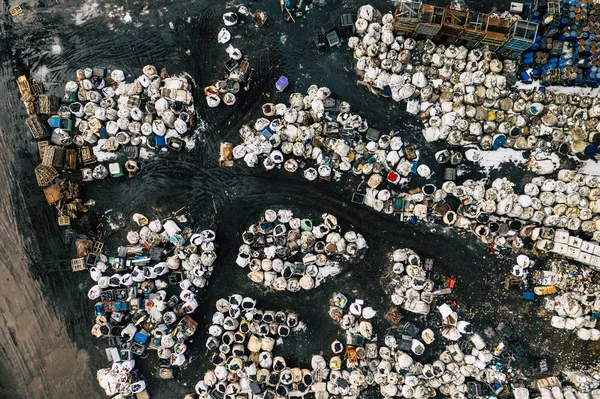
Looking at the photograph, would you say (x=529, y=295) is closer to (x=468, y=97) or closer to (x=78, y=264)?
(x=468, y=97)

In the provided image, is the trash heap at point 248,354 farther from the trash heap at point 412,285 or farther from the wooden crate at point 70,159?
the wooden crate at point 70,159

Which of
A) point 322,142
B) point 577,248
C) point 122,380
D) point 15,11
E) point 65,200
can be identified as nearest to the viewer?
point 577,248

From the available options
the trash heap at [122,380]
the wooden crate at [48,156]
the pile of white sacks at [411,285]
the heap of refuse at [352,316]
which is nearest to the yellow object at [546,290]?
the pile of white sacks at [411,285]

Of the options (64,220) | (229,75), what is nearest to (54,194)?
(64,220)

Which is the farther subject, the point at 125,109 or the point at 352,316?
the point at 125,109

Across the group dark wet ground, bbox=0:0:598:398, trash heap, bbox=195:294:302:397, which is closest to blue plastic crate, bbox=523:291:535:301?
dark wet ground, bbox=0:0:598:398
